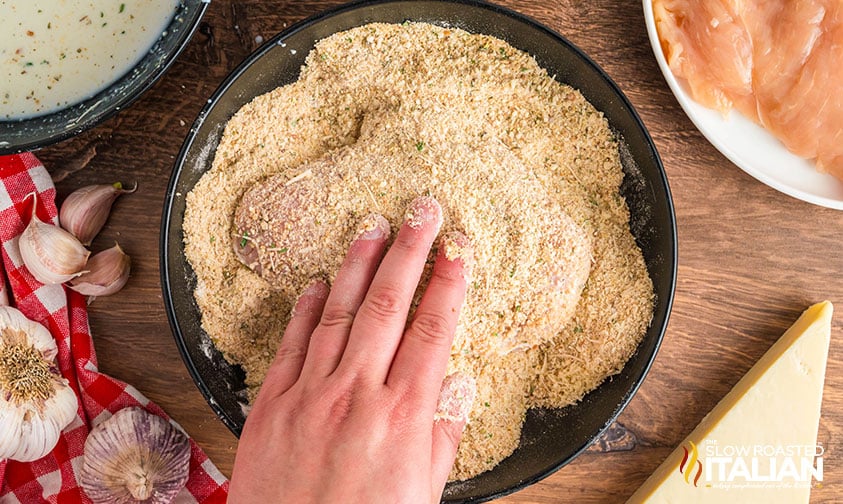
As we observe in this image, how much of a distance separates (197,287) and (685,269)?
37.6 inches

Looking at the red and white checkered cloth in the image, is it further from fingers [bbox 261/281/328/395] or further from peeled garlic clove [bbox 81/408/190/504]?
fingers [bbox 261/281/328/395]

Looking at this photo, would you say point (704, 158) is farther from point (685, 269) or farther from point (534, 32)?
point (534, 32)

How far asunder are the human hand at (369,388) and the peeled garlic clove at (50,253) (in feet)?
1.61

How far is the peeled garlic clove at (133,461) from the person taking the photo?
1376 mm

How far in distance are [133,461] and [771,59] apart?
143 cm

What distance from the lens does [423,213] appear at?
1.15m

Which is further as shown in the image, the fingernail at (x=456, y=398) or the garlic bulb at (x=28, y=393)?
the garlic bulb at (x=28, y=393)

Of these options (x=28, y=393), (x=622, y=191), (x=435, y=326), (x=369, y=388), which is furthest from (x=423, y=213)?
(x=28, y=393)

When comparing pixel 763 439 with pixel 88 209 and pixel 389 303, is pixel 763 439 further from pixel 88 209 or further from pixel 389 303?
pixel 88 209

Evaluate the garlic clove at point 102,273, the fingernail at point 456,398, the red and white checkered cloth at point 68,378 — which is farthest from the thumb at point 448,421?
the garlic clove at point 102,273

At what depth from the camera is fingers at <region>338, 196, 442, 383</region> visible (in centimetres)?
110

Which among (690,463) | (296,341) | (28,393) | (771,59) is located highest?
(771,59)

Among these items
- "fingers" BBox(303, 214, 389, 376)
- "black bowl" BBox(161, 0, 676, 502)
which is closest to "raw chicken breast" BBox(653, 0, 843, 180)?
"black bowl" BBox(161, 0, 676, 502)

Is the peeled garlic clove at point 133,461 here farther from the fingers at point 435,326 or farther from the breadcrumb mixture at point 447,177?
the fingers at point 435,326
